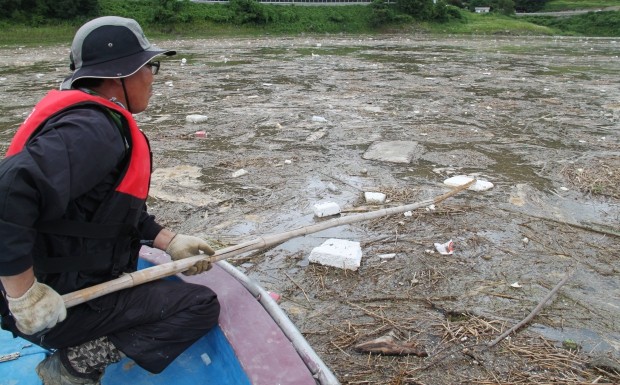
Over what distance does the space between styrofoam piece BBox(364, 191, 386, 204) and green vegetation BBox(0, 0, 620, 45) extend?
27.3 metres

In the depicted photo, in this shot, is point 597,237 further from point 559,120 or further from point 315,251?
point 559,120

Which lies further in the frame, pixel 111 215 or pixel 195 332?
pixel 195 332

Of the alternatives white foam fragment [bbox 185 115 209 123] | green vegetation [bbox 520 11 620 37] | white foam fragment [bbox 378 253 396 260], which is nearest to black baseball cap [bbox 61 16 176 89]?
white foam fragment [bbox 378 253 396 260]

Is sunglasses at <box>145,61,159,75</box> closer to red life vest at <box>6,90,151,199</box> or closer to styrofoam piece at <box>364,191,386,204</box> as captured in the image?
red life vest at <box>6,90,151,199</box>

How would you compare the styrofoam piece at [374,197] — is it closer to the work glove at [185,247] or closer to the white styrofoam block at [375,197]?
the white styrofoam block at [375,197]

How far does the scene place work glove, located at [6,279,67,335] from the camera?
1704 millimetres

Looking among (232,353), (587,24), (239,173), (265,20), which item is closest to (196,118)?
(239,173)

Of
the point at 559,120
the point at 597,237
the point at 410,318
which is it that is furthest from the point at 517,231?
the point at 559,120

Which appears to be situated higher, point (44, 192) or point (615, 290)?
point (44, 192)

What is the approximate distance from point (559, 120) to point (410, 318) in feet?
20.6

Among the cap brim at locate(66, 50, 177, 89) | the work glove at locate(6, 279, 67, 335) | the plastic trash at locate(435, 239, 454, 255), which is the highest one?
the cap brim at locate(66, 50, 177, 89)

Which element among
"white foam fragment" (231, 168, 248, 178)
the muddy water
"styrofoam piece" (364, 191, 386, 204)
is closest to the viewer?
the muddy water

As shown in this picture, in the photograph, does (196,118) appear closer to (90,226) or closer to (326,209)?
(326,209)

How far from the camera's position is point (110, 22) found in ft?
6.57
